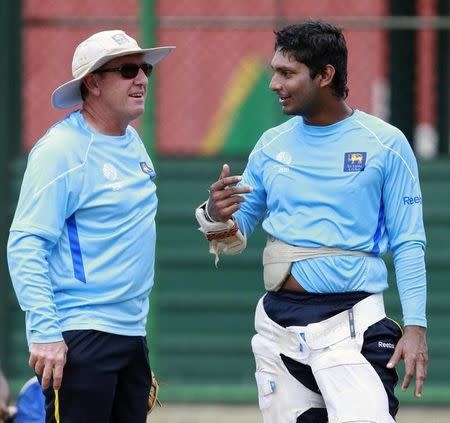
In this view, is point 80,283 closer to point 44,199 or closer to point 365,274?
point 44,199

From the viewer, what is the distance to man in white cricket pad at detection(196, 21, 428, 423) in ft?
17.2

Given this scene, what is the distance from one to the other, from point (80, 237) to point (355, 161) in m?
1.06

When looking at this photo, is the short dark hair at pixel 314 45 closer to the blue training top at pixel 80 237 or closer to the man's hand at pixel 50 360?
the blue training top at pixel 80 237

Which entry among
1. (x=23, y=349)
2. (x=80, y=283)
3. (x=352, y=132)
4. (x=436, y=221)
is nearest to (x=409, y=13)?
(x=436, y=221)

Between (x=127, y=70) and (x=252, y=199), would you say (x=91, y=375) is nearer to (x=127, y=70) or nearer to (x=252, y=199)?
(x=252, y=199)

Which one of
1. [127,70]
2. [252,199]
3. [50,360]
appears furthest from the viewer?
[252,199]

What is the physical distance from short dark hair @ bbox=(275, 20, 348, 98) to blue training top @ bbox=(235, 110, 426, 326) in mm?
233

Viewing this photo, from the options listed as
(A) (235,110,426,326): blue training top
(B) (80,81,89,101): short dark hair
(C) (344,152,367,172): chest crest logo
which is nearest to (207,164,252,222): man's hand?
(A) (235,110,426,326): blue training top

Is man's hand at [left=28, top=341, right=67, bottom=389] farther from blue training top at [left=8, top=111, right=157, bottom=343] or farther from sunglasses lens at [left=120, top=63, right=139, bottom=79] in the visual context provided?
sunglasses lens at [left=120, top=63, right=139, bottom=79]

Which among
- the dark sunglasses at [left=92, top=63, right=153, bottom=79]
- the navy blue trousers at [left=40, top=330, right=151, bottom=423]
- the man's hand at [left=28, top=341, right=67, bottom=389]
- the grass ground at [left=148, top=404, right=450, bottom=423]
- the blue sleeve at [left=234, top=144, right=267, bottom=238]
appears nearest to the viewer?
the man's hand at [left=28, top=341, right=67, bottom=389]

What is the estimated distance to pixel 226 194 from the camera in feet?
17.0

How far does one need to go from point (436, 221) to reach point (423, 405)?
1.15m

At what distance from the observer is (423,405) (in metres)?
8.80

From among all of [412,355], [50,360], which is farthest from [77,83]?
[412,355]
